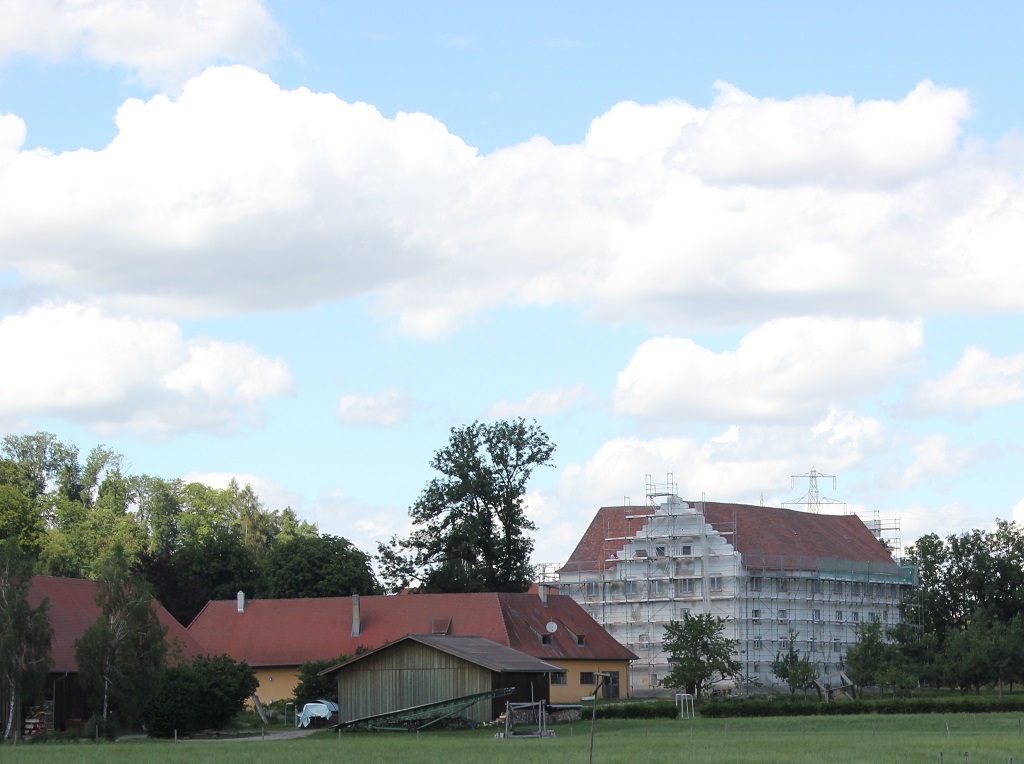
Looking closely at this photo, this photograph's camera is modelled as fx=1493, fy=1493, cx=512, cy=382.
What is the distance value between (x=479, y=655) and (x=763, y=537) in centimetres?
4515

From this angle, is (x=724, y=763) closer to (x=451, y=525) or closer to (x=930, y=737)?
(x=930, y=737)

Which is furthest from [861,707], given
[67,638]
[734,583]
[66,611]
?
[66,611]

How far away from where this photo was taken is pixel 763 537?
104 metres

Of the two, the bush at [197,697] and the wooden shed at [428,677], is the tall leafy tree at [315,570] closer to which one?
the wooden shed at [428,677]

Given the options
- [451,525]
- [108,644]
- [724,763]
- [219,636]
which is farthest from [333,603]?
[724,763]

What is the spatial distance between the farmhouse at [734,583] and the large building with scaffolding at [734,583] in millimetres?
68

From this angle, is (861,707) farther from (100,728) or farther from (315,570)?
(315,570)

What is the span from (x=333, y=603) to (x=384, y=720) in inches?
913

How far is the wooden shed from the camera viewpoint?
61906mm

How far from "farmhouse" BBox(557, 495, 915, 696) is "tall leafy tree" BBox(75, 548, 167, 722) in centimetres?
4589

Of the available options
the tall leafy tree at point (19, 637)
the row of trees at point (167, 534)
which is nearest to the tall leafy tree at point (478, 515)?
the row of trees at point (167, 534)

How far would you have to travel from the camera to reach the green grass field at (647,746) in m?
43.1

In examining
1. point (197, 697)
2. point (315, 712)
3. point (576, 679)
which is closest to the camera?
point (197, 697)

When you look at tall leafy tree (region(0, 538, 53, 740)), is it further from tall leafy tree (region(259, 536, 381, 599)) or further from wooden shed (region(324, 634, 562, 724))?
tall leafy tree (region(259, 536, 381, 599))
